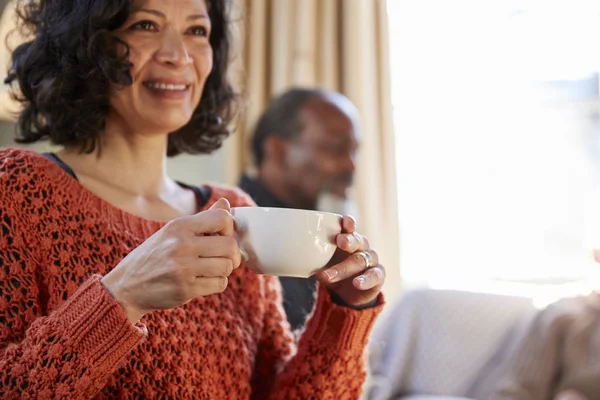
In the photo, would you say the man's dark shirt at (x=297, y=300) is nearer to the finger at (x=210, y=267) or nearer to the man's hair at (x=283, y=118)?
the finger at (x=210, y=267)

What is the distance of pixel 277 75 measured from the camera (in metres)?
2.74

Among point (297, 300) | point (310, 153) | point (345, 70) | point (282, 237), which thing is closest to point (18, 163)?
point (282, 237)

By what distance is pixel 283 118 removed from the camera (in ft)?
7.98

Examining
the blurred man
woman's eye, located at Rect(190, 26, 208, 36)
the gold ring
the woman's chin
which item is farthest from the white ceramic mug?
the blurred man

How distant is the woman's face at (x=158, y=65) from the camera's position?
0.98 metres

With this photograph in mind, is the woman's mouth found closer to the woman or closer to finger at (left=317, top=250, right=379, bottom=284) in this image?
the woman

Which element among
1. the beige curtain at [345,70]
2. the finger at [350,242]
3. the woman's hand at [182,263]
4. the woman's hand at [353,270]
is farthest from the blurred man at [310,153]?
the woman's hand at [182,263]

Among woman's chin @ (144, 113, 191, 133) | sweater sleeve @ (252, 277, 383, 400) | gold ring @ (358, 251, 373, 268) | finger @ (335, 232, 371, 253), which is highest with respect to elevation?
woman's chin @ (144, 113, 191, 133)

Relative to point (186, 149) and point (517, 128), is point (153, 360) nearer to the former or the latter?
point (186, 149)

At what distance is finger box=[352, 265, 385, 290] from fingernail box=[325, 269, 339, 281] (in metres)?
0.06

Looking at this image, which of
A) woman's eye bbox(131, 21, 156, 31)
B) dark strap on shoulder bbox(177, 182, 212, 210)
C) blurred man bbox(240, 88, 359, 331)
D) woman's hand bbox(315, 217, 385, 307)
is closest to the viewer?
woman's hand bbox(315, 217, 385, 307)

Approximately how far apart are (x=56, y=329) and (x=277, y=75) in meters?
2.12

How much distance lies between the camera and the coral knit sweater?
71 centimetres

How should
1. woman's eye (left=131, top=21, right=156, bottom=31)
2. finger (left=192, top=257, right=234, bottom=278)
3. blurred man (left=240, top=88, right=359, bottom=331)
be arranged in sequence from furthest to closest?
blurred man (left=240, top=88, right=359, bottom=331) < woman's eye (left=131, top=21, right=156, bottom=31) < finger (left=192, top=257, right=234, bottom=278)
